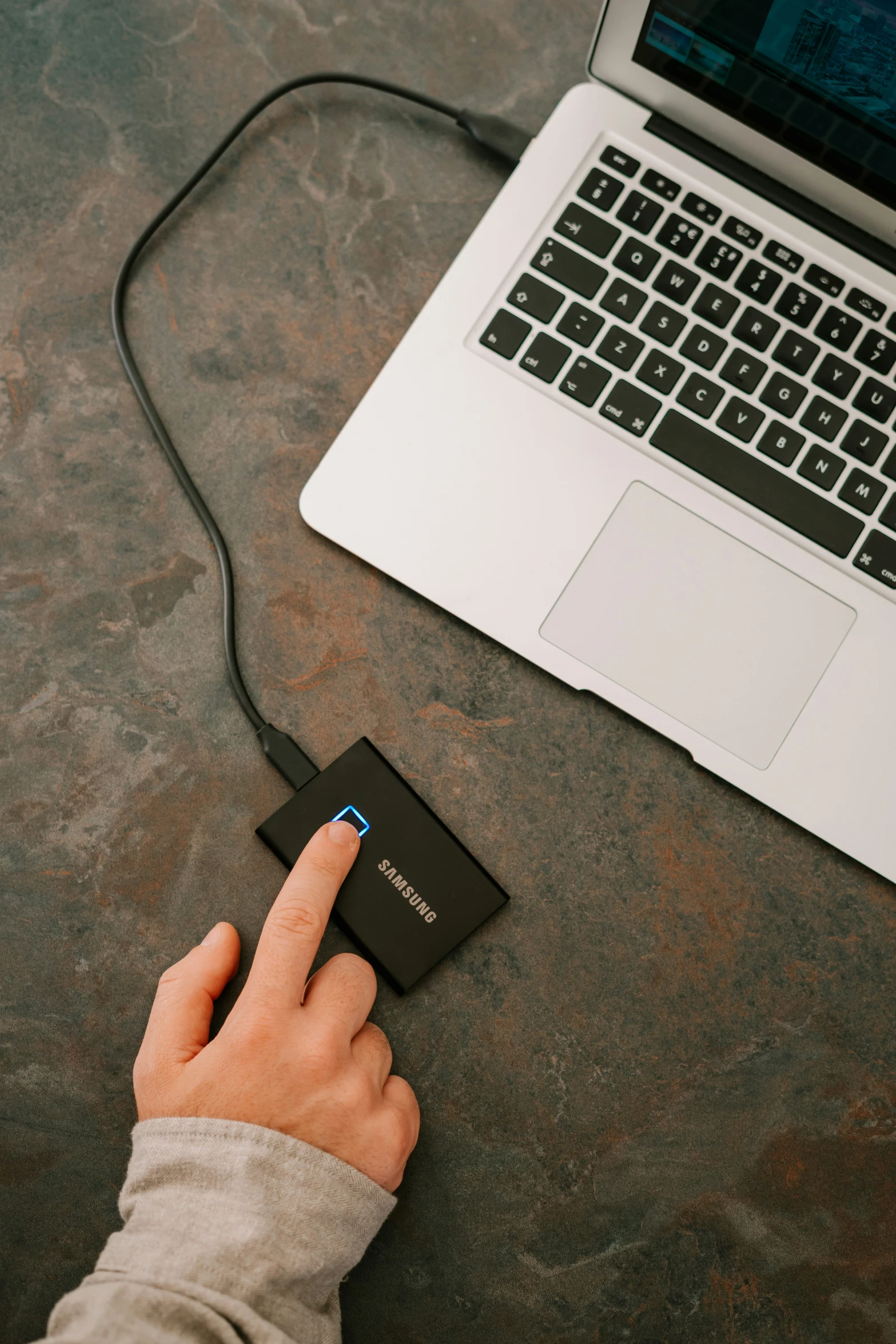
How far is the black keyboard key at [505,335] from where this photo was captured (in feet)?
2.02

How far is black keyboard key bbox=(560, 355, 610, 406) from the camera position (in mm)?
610

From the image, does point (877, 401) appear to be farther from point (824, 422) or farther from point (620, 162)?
point (620, 162)

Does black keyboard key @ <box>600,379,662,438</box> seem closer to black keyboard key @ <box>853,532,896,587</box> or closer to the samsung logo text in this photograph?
black keyboard key @ <box>853,532,896,587</box>

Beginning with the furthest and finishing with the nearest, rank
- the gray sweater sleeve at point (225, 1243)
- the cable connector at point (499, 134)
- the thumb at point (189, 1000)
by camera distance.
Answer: the cable connector at point (499, 134) → the thumb at point (189, 1000) → the gray sweater sleeve at point (225, 1243)

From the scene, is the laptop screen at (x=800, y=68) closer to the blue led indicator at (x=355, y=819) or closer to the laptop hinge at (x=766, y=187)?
the laptop hinge at (x=766, y=187)

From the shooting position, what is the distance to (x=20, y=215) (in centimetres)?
69

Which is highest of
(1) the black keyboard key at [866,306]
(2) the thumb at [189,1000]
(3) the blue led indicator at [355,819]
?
(1) the black keyboard key at [866,306]

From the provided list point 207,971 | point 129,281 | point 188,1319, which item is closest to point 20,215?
point 129,281

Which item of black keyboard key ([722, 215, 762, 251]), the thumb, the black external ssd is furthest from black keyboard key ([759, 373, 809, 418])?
the thumb

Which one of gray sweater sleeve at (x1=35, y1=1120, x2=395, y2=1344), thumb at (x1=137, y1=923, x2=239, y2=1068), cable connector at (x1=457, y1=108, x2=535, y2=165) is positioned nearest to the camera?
gray sweater sleeve at (x1=35, y1=1120, x2=395, y2=1344)

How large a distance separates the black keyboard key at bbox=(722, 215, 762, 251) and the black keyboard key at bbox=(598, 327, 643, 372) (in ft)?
0.38

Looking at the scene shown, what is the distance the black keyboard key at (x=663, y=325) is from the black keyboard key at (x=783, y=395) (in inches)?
3.0

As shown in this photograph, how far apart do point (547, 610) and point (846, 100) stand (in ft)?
1.27

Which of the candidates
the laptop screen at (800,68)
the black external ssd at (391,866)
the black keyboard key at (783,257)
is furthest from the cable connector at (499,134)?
the black external ssd at (391,866)
